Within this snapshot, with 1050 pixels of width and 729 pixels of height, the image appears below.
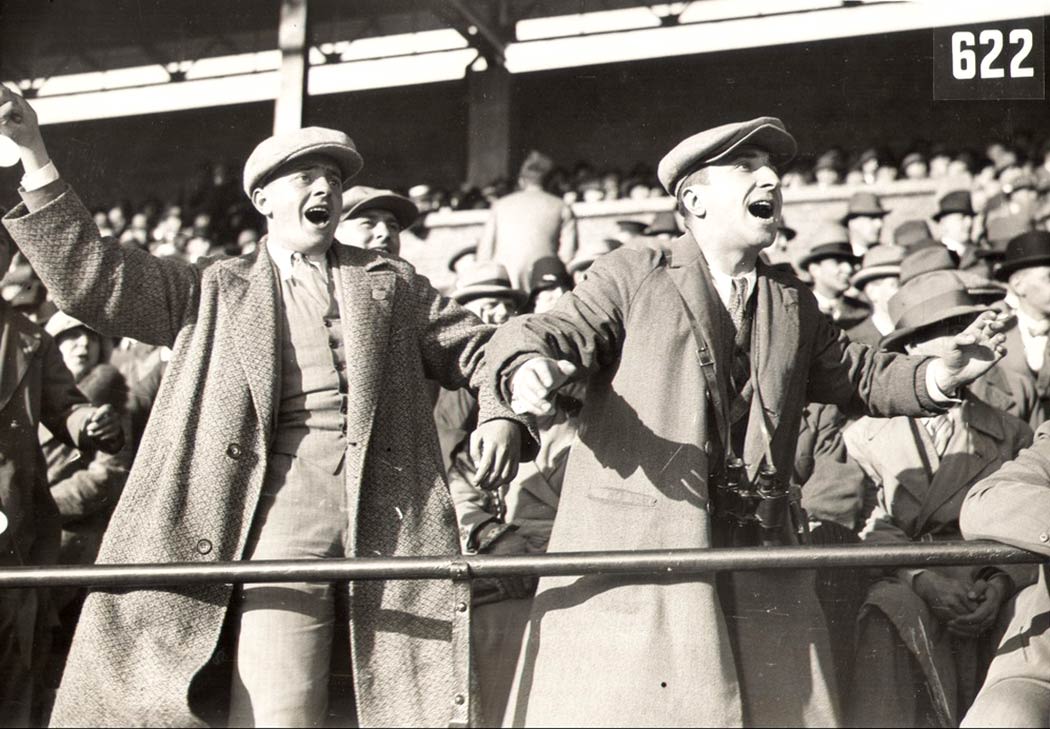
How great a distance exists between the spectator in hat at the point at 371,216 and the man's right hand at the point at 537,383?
2.70 meters

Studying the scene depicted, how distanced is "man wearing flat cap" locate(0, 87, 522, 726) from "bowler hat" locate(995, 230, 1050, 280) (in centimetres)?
323

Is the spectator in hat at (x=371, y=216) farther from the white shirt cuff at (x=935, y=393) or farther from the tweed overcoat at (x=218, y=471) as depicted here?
the white shirt cuff at (x=935, y=393)

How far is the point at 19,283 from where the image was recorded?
6.36 m

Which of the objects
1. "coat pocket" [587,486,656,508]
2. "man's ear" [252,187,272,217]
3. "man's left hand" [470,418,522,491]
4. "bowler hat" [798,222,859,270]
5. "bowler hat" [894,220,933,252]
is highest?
"bowler hat" [894,220,933,252]

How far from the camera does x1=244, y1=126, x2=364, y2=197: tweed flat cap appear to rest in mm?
4066

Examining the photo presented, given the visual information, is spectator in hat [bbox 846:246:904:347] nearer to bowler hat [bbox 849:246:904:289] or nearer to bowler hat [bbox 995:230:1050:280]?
bowler hat [bbox 849:246:904:289]

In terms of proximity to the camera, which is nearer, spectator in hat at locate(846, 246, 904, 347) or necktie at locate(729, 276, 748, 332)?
necktie at locate(729, 276, 748, 332)

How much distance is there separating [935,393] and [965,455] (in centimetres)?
123

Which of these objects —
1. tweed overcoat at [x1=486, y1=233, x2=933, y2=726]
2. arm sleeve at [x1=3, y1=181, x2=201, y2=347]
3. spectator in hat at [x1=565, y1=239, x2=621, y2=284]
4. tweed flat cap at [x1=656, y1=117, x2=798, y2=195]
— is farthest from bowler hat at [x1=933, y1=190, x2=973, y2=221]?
arm sleeve at [x1=3, y1=181, x2=201, y2=347]

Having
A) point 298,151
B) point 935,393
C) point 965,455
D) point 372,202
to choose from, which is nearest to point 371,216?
point 372,202

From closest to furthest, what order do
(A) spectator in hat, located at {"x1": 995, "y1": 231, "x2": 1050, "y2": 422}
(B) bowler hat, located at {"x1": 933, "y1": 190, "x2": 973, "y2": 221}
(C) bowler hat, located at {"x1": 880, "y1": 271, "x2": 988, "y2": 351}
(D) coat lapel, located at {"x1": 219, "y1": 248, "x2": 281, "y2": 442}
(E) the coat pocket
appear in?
(E) the coat pocket < (D) coat lapel, located at {"x1": 219, "y1": 248, "x2": 281, "y2": 442} < (C) bowler hat, located at {"x1": 880, "y1": 271, "x2": 988, "y2": 351} < (A) spectator in hat, located at {"x1": 995, "y1": 231, "x2": 1050, "y2": 422} < (B) bowler hat, located at {"x1": 933, "y1": 190, "x2": 973, "y2": 221}

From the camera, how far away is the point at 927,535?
4832 millimetres

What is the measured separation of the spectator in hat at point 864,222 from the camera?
29.4ft

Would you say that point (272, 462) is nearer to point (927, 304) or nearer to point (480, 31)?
point (927, 304)
